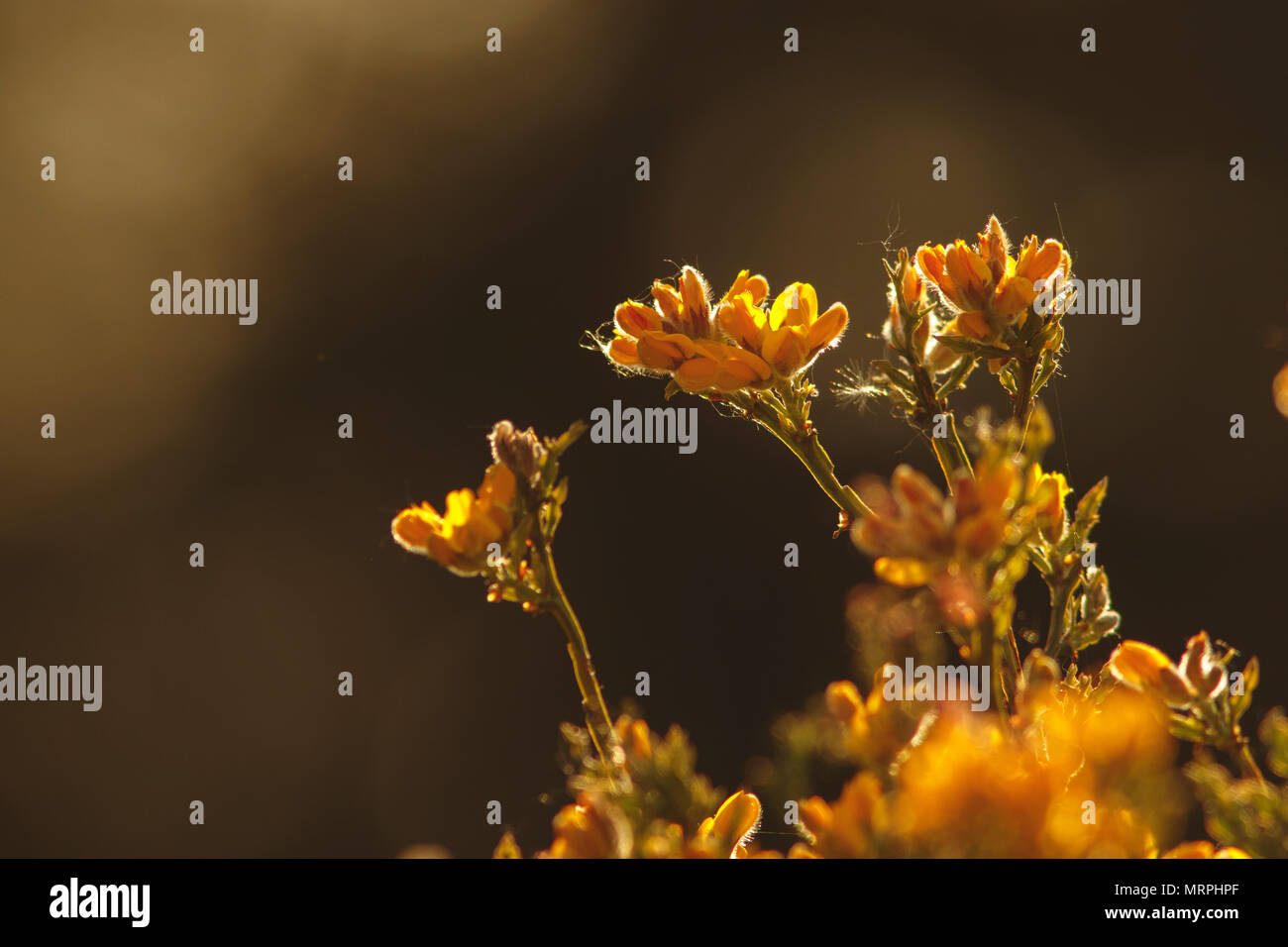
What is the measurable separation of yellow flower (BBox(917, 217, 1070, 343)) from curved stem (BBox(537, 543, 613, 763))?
287 millimetres

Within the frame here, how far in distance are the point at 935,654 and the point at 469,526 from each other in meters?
0.23

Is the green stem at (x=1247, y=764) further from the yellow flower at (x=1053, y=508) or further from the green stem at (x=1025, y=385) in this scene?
the green stem at (x=1025, y=385)

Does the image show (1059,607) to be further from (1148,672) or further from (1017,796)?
(1017,796)

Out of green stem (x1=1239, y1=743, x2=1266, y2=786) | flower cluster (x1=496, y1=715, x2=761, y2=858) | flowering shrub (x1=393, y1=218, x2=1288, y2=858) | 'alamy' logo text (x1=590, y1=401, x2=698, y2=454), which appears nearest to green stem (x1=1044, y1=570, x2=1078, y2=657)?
flowering shrub (x1=393, y1=218, x2=1288, y2=858)

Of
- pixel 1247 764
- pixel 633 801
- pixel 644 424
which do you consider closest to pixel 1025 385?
pixel 1247 764

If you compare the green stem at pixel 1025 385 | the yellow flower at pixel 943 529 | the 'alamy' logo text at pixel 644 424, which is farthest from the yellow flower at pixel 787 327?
the 'alamy' logo text at pixel 644 424

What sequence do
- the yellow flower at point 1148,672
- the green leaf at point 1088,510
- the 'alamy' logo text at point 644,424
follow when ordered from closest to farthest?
1. the yellow flower at point 1148,672
2. the green leaf at point 1088,510
3. the 'alamy' logo text at point 644,424

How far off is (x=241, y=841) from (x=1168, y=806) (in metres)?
1.87

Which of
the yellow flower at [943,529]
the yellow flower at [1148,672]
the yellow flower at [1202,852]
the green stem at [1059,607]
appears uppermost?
the yellow flower at [943,529]

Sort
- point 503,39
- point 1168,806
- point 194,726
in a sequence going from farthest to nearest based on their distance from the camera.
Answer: point 503,39
point 194,726
point 1168,806

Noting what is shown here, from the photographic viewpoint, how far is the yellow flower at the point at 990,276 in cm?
60
